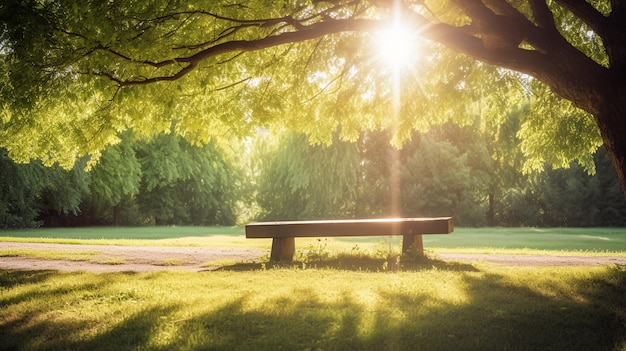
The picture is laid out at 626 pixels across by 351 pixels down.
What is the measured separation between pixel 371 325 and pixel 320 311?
2.45ft

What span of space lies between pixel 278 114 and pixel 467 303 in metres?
5.79

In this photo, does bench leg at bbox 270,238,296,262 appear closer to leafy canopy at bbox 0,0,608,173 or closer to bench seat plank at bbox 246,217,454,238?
bench seat plank at bbox 246,217,454,238

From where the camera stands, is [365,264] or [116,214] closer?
[365,264]

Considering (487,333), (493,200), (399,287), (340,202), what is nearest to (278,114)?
(399,287)

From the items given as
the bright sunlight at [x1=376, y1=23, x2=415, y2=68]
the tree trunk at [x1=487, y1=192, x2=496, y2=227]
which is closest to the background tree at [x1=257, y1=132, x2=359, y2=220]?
the tree trunk at [x1=487, y1=192, x2=496, y2=227]

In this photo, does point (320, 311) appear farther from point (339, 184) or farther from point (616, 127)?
point (339, 184)

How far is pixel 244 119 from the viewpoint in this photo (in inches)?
406

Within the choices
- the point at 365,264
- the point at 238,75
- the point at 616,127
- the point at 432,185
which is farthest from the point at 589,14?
the point at 432,185

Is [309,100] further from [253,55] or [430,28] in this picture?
[430,28]

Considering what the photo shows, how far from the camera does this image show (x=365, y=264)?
33.3ft

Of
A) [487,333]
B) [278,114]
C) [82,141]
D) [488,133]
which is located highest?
[488,133]

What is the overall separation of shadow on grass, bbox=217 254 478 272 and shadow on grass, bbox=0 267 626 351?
8.64 ft

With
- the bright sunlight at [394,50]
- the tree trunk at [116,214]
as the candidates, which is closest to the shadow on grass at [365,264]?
the bright sunlight at [394,50]

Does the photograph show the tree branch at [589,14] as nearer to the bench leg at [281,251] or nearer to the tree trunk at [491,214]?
the bench leg at [281,251]
